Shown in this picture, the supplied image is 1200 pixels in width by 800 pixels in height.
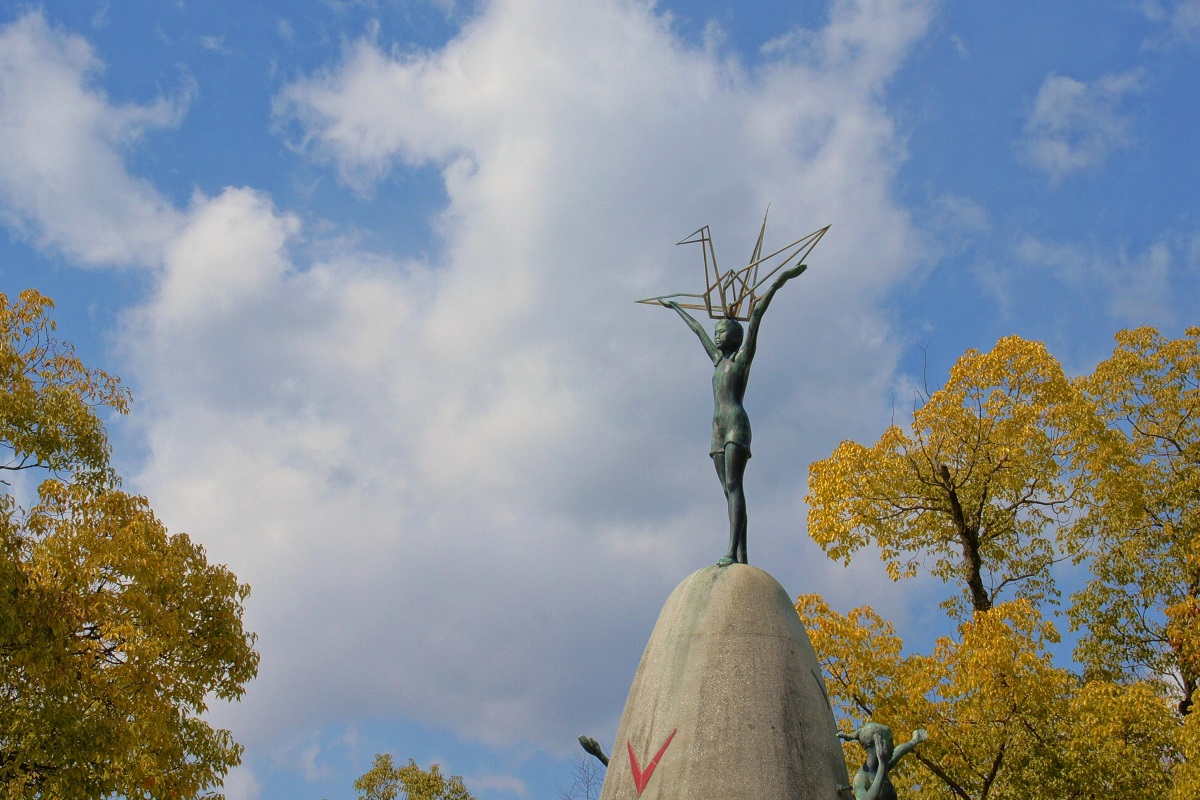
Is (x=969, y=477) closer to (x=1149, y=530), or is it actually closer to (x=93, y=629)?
(x=1149, y=530)

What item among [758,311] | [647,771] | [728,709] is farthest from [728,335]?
[647,771]

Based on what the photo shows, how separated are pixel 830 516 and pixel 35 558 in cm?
1096

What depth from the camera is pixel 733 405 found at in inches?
377

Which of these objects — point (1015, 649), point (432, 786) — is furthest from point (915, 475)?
point (432, 786)

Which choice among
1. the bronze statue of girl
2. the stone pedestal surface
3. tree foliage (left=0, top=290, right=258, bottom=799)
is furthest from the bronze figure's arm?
tree foliage (left=0, top=290, right=258, bottom=799)

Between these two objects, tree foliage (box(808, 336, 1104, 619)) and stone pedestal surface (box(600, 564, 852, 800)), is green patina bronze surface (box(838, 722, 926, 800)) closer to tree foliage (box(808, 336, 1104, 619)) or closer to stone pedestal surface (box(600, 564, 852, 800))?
stone pedestal surface (box(600, 564, 852, 800))

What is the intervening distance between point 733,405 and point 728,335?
624 mm

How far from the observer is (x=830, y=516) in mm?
17688

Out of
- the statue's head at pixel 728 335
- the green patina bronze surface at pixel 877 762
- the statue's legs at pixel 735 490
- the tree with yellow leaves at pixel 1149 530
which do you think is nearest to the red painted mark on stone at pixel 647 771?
the green patina bronze surface at pixel 877 762

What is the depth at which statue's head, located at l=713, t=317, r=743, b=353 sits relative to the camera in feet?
32.2

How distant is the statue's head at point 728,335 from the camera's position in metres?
9.80

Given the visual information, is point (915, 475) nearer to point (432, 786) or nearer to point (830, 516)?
point (830, 516)

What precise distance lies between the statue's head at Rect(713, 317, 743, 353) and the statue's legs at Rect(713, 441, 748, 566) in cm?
89

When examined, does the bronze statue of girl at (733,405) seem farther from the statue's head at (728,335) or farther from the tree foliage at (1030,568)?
the tree foliage at (1030,568)
